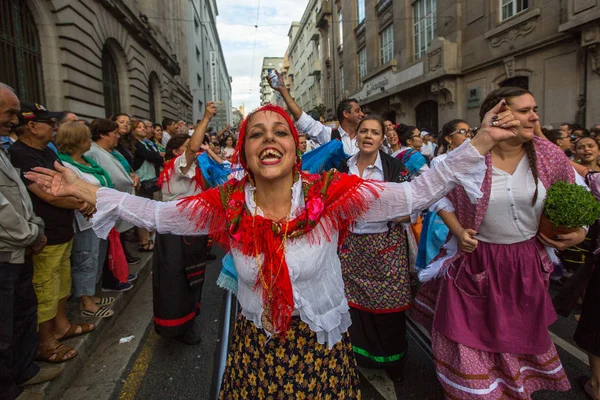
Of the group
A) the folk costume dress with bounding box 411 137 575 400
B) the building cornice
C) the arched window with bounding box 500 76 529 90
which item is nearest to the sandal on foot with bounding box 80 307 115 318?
the folk costume dress with bounding box 411 137 575 400

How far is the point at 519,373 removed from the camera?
228 centimetres

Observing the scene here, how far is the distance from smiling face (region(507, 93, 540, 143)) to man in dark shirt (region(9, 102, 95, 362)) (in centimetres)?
320

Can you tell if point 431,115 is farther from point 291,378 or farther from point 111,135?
point 291,378

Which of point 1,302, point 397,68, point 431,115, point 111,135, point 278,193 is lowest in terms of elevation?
point 1,302

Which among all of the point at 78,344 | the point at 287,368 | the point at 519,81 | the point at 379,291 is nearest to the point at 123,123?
the point at 78,344

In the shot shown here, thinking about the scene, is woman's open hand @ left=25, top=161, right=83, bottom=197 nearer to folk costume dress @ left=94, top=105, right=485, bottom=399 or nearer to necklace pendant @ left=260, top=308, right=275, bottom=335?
folk costume dress @ left=94, top=105, right=485, bottom=399

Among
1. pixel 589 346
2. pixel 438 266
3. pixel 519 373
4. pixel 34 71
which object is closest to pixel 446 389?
pixel 519 373

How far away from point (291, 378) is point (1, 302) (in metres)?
1.96

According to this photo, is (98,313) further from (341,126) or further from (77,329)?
(341,126)

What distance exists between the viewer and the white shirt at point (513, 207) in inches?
89.4

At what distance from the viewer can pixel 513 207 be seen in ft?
7.45

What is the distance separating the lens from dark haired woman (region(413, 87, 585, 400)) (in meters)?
2.24

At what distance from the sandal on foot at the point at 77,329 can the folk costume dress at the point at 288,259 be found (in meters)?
2.28

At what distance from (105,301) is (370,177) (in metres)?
3.20
